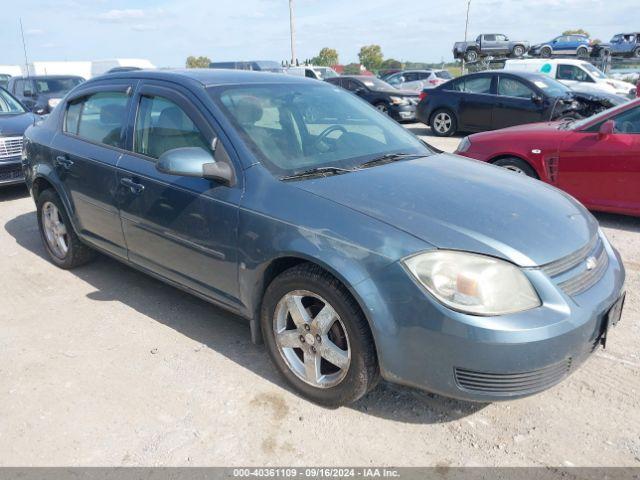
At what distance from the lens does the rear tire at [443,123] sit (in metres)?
12.8

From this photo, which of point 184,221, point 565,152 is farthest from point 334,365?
point 565,152

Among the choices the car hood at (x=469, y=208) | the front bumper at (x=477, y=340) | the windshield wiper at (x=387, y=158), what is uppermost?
the windshield wiper at (x=387, y=158)

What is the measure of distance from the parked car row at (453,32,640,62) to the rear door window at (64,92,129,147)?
3439cm

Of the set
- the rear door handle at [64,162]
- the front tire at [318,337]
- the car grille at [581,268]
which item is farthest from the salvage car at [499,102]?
the front tire at [318,337]

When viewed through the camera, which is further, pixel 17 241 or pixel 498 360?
pixel 17 241

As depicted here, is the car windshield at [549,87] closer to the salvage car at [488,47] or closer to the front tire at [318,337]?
the front tire at [318,337]

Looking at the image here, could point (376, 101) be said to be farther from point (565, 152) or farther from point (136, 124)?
point (136, 124)

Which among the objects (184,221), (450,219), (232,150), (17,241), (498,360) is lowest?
(17,241)

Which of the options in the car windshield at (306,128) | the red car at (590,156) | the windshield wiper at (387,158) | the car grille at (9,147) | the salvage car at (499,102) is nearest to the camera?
the car windshield at (306,128)

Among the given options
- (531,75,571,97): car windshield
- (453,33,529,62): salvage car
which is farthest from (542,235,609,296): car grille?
(453,33,529,62): salvage car

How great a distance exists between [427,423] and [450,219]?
3.39 ft

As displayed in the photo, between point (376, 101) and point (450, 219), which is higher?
point (450, 219)

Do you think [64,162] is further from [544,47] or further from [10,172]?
[544,47]

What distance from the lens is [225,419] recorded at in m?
2.83
